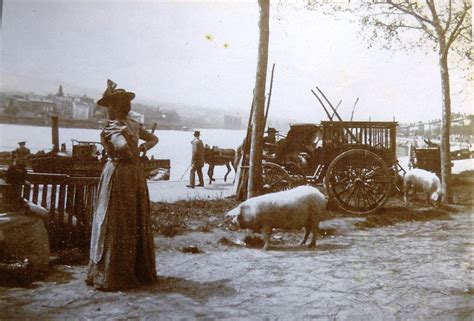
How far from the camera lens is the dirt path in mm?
3268

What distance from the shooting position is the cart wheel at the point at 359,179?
7.76m

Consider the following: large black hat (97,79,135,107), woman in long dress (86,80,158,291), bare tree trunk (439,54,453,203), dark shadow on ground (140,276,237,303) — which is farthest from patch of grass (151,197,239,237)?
bare tree trunk (439,54,453,203)

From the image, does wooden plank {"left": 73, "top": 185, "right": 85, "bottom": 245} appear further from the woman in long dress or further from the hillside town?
the woman in long dress

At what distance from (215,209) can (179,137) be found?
123 inches

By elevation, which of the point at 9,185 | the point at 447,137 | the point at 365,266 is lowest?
the point at 365,266

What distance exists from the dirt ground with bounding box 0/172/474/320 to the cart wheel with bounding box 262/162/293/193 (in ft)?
5.14

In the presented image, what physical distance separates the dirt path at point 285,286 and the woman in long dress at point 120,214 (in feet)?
0.61

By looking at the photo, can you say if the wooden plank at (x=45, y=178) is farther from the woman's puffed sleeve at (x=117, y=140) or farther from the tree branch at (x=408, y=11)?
the tree branch at (x=408, y=11)

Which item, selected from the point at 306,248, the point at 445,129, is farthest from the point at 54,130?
the point at 445,129

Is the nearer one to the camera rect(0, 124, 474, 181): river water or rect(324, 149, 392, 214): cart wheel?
rect(0, 124, 474, 181): river water

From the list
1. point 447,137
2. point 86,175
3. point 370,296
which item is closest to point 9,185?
point 86,175

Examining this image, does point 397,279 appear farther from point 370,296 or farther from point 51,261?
point 51,261

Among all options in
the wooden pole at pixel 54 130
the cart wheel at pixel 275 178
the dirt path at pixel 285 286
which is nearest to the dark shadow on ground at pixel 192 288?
the dirt path at pixel 285 286

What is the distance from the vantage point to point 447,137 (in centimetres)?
895
